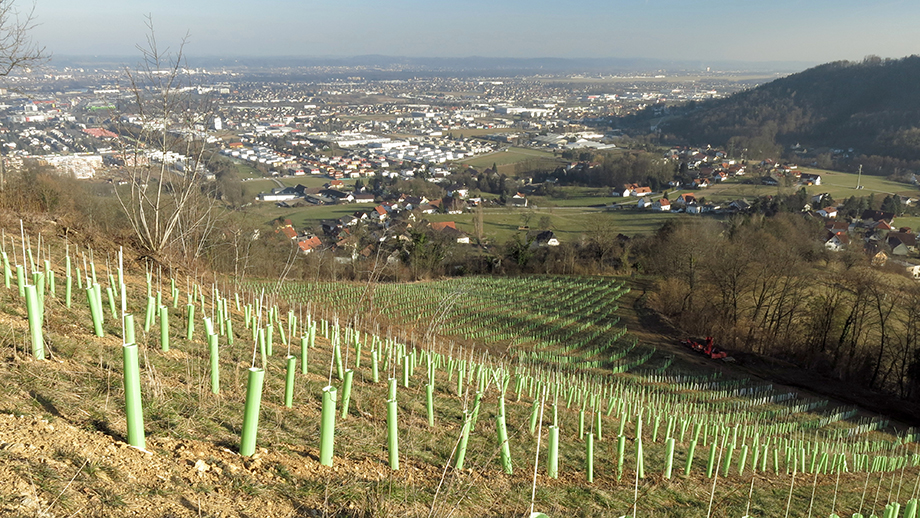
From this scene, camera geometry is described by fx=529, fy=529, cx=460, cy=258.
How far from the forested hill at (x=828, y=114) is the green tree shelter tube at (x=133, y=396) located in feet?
305

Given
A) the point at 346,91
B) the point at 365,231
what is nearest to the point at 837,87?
the point at 365,231

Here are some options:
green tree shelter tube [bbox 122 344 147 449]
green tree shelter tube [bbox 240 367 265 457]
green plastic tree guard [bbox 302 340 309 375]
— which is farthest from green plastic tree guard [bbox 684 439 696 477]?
green tree shelter tube [bbox 122 344 147 449]

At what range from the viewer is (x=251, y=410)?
3.15 metres

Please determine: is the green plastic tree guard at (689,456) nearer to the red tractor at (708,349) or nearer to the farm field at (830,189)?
the red tractor at (708,349)

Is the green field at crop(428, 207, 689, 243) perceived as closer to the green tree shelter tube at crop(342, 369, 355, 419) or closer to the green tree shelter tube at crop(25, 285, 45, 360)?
the green tree shelter tube at crop(342, 369, 355, 419)

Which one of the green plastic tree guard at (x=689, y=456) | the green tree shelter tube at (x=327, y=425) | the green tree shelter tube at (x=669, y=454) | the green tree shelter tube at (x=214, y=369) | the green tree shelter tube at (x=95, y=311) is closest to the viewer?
the green tree shelter tube at (x=327, y=425)

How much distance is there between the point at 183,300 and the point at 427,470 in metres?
6.51

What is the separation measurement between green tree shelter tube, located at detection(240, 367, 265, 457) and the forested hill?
92.5 m

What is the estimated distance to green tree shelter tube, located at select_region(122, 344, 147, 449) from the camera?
2.75 m

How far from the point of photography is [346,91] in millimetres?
186625

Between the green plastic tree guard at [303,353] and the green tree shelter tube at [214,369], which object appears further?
the green plastic tree guard at [303,353]

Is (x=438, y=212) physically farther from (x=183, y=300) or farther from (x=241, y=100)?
(x=241, y=100)

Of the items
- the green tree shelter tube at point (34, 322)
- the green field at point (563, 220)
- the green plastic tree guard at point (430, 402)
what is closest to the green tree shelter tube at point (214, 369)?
the green tree shelter tube at point (34, 322)

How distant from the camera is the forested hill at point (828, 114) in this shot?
259ft
